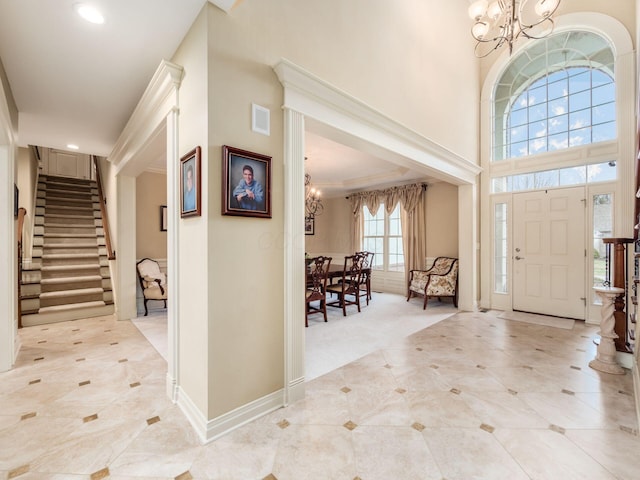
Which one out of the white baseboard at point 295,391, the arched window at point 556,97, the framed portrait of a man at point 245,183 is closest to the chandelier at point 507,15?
the arched window at point 556,97

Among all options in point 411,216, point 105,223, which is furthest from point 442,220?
point 105,223

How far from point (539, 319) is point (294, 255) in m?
4.35

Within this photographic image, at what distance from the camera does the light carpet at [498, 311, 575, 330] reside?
13.5 feet

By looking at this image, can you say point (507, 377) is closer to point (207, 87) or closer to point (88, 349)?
point (207, 87)

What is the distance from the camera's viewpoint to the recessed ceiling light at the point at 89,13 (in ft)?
5.79

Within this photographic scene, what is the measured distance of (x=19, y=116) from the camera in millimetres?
3170

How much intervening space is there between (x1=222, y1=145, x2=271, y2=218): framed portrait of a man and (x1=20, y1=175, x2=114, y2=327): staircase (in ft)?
13.9

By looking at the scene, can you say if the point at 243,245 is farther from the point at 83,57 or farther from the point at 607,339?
the point at 607,339

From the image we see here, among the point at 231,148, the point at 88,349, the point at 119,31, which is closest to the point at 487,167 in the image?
the point at 231,148

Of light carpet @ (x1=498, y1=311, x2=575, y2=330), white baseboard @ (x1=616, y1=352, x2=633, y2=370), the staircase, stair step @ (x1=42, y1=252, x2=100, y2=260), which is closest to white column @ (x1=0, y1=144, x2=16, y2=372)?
the staircase

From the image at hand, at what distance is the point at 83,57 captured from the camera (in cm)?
222

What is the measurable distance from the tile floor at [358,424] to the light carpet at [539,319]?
1149 mm

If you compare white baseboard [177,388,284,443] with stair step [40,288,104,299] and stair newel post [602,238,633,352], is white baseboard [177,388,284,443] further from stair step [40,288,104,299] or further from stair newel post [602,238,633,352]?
stair step [40,288,104,299]

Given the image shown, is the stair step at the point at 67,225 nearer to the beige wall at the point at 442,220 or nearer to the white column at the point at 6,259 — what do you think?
the white column at the point at 6,259
